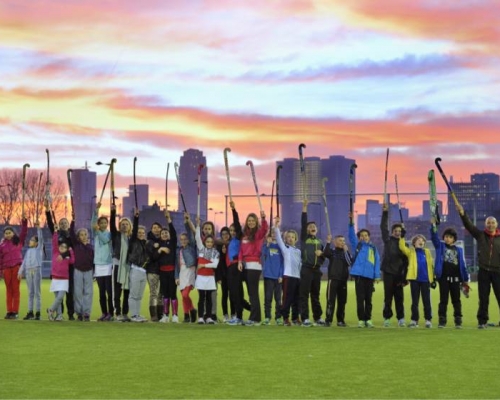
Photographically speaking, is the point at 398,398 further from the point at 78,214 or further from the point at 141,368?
the point at 78,214

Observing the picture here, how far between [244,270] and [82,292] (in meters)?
3.79

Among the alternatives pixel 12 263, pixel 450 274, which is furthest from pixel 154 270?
pixel 450 274

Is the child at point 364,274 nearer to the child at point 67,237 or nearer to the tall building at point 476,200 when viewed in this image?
the child at point 67,237

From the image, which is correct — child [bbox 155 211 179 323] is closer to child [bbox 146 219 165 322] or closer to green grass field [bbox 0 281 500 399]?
child [bbox 146 219 165 322]

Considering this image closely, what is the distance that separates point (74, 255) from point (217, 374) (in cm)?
980

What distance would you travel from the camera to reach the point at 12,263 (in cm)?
2175

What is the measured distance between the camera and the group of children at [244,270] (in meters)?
Result: 19.2

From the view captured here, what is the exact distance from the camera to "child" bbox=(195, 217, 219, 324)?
19.7 metres

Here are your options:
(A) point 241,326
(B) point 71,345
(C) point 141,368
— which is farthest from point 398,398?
(A) point 241,326

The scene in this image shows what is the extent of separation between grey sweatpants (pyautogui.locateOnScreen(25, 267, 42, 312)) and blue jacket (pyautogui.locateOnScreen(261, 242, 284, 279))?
5.37 metres

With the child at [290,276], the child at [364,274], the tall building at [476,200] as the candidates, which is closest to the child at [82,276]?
the child at [290,276]

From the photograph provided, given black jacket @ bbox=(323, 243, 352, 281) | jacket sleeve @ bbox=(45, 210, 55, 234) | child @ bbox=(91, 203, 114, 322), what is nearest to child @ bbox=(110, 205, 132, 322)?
child @ bbox=(91, 203, 114, 322)

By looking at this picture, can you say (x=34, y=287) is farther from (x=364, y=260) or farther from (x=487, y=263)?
(x=487, y=263)

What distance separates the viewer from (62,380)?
11.2 m
